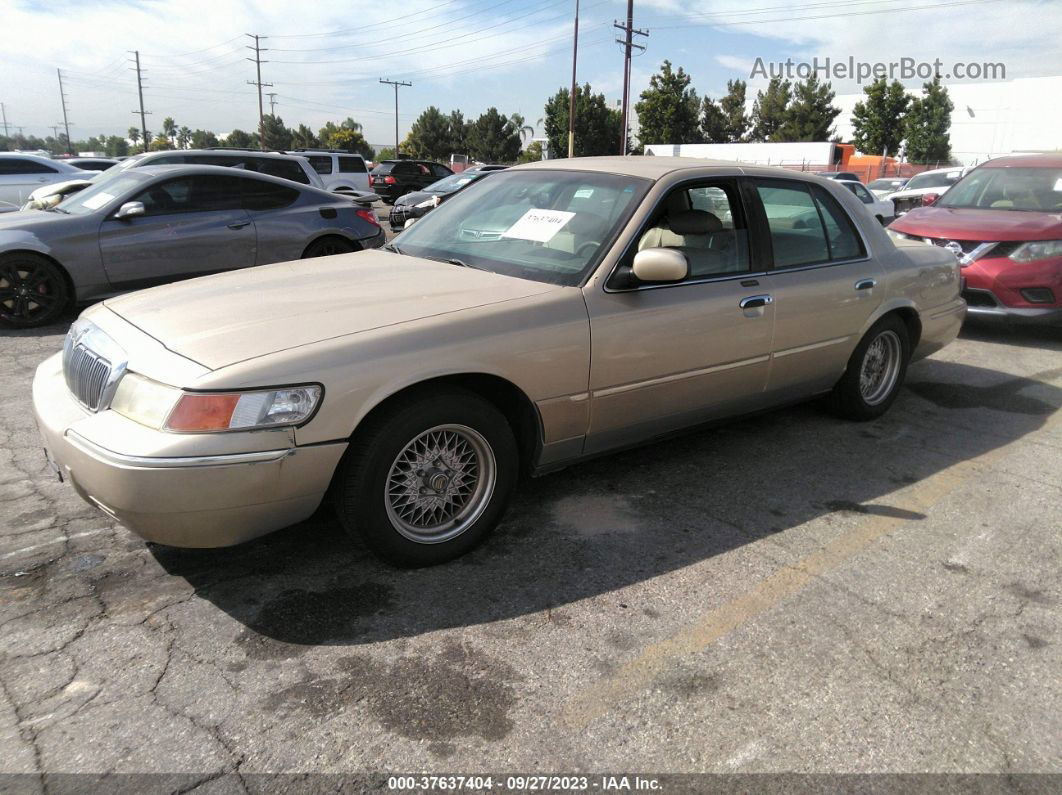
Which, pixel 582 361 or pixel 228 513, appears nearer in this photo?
pixel 228 513

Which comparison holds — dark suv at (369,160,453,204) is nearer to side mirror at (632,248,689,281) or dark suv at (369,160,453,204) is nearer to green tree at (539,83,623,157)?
side mirror at (632,248,689,281)

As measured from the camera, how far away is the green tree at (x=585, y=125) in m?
66.6

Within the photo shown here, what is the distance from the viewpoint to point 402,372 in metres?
2.83

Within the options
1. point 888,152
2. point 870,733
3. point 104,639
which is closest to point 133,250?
point 104,639

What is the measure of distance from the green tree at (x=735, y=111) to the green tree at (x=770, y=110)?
0.98 m

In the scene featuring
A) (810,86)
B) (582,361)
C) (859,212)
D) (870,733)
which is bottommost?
(870,733)

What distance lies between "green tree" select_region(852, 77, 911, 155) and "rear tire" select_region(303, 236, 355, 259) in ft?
177

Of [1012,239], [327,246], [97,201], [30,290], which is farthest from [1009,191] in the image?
[30,290]

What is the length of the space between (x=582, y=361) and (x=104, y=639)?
2.07 m

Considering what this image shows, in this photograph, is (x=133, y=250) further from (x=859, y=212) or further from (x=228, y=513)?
(x=859, y=212)

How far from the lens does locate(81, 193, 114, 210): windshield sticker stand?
7.40 metres

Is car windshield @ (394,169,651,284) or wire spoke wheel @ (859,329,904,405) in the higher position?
car windshield @ (394,169,651,284)

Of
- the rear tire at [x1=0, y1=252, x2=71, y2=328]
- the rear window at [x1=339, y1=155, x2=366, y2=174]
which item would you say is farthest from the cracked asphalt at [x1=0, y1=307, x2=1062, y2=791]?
the rear window at [x1=339, y1=155, x2=366, y2=174]

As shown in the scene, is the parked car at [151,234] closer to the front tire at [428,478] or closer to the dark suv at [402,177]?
the front tire at [428,478]
